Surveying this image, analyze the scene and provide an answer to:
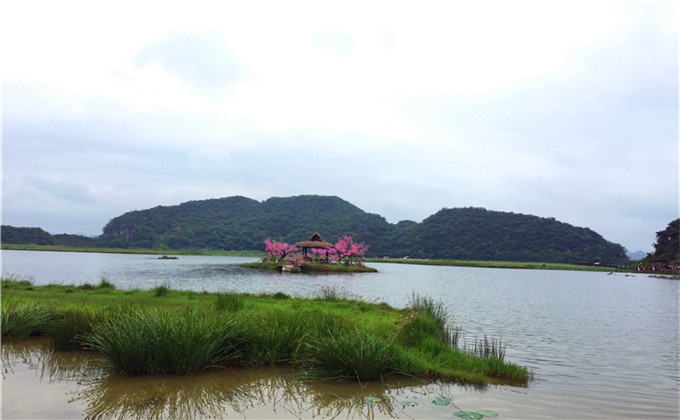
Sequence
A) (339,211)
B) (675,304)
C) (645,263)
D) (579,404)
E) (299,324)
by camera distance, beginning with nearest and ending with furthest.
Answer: (579,404) → (299,324) → (675,304) → (645,263) → (339,211)

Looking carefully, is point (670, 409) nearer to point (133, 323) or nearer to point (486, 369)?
point (486, 369)

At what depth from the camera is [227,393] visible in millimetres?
5523

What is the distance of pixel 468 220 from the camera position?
104 metres

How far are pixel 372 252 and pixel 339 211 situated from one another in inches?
861

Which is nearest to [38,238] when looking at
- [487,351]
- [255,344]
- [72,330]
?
[72,330]

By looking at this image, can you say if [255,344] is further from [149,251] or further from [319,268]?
[149,251]

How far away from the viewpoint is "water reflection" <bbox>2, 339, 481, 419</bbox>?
4926 millimetres

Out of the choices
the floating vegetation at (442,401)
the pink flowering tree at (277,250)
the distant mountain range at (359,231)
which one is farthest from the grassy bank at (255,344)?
the distant mountain range at (359,231)

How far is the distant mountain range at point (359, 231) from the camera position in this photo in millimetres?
89263

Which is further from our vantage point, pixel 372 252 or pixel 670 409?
pixel 372 252

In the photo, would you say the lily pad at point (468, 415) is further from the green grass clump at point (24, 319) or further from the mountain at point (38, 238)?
the mountain at point (38, 238)

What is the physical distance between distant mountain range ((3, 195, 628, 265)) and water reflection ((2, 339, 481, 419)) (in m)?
86.6

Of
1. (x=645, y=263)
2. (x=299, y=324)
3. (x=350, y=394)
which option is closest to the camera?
(x=350, y=394)

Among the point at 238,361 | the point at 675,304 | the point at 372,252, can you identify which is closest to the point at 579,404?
the point at 238,361
